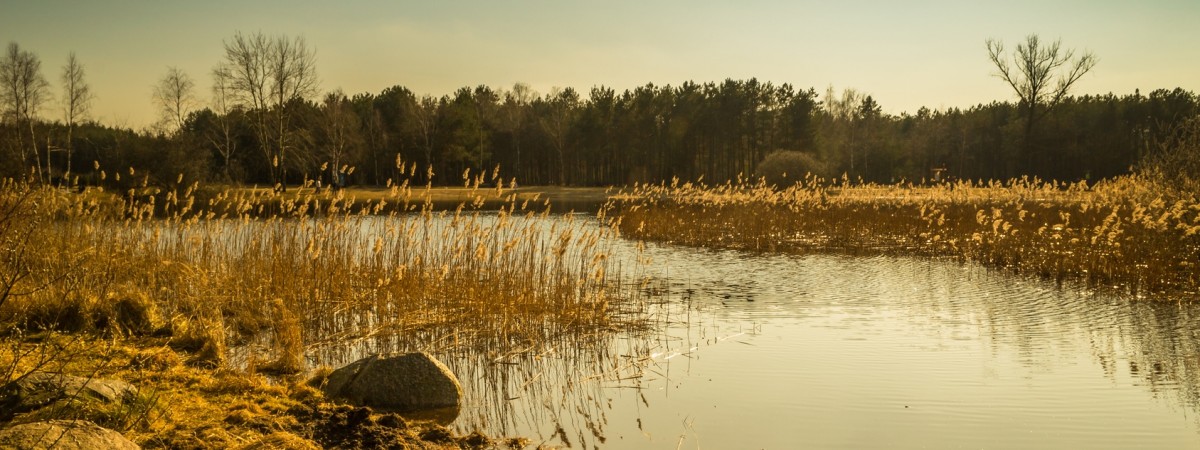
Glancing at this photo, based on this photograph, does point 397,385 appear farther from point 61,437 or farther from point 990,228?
point 990,228

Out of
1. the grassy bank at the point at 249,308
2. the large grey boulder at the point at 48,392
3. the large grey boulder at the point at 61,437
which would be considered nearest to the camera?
the large grey boulder at the point at 61,437

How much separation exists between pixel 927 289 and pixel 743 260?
444cm

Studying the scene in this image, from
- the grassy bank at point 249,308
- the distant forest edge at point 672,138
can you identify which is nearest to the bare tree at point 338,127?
the distant forest edge at point 672,138

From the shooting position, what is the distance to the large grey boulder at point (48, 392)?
4.77m

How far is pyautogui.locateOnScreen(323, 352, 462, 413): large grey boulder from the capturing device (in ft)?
21.4

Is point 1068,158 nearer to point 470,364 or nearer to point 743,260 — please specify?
point 743,260

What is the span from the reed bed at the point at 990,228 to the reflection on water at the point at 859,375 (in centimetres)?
242

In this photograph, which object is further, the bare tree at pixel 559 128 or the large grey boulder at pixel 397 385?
the bare tree at pixel 559 128

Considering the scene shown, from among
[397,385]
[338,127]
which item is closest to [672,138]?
[338,127]

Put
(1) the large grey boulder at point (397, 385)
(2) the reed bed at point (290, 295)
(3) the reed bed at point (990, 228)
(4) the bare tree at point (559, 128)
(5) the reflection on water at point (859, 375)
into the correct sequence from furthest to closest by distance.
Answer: (4) the bare tree at point (559, 128) < (3) the reed bed at point (990, 228) < (2) the reed bed at point (290, 295) < (1) the large grey boulder at point (397, 385) < (5) the reflection on water at point (859, 375)

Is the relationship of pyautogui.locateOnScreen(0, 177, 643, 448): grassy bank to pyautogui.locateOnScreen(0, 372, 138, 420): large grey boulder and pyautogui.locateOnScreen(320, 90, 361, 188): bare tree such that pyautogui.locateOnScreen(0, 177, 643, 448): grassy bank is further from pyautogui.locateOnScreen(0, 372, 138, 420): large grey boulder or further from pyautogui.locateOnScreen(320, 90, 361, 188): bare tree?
pyautogui.locateOnScreen(320, 90, 361, 188): bare tree

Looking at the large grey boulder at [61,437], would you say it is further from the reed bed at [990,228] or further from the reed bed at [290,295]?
the reed bed at [990,228]

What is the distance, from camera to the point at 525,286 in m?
10.4

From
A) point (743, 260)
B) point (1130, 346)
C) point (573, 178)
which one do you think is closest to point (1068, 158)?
point (573, 178)
